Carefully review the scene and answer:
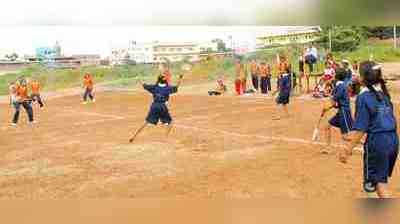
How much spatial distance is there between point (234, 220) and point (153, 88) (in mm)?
5920

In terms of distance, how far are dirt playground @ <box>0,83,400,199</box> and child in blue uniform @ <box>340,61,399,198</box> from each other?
0.30 meters

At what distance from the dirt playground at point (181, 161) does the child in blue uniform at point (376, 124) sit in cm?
30

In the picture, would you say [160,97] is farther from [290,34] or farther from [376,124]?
[290,34]

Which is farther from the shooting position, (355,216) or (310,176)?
(310,176)

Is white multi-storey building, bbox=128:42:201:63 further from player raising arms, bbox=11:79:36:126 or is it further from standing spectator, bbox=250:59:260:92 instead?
standing spectator, bbox=250:59:260:92

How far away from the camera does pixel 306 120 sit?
8.55 meters

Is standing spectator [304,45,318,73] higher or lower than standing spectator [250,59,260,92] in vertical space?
higher

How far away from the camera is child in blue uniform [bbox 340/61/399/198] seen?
2.24m

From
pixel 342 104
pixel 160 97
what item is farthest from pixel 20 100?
pixel 342 104

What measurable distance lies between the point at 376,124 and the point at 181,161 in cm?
337

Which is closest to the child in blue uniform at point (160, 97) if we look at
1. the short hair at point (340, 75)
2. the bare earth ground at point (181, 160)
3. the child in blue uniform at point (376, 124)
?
the bare earth ground at point (181, 160)

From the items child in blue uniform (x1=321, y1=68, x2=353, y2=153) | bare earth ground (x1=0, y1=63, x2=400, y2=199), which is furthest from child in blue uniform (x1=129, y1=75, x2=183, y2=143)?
child in blue uniform (x1=321, y1=68, x2=353, y2=153)

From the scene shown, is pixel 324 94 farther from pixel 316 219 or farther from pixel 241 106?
pixel 316 219
